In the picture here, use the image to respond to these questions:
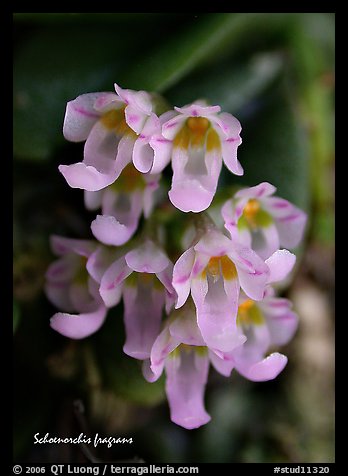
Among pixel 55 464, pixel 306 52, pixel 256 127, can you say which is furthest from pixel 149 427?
pixel 306 52

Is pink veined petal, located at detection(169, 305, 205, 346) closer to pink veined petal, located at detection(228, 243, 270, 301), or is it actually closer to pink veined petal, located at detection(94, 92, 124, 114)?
pink veined petal, located at detection(228, 243, 270, 301)

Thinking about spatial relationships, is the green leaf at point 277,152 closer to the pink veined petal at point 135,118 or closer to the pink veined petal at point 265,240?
the pink veined petal at point 265,240

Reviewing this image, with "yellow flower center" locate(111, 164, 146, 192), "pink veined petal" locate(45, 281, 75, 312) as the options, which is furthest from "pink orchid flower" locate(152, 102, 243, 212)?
"pink veined petal" locate(45, 281, 75, 312)

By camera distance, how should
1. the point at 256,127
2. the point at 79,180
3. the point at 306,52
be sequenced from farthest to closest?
the point at 306,52, the point at 256,127, the point at 79,180

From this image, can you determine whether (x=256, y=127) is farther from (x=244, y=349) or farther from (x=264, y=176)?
(x=244, y=349)

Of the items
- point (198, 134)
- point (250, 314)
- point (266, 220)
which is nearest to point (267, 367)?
point (250, 314)

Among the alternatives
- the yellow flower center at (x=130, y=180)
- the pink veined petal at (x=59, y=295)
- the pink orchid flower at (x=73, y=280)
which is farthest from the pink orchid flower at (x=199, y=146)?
the pink veined petal at (x=59, y=295)
